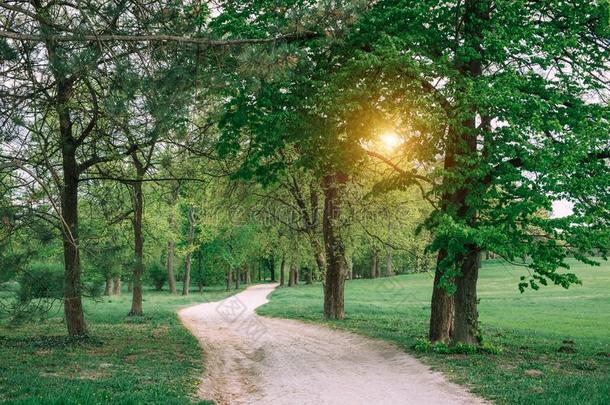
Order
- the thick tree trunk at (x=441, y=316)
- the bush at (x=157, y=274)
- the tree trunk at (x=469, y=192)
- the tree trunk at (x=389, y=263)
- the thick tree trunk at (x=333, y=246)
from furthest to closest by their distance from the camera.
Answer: the bush at (x=157, y=274), the tree trunk at (x=389, y=263), the thick tree trunk at (x=333, y=246), the thick tree trunk at (x=441, y=316), the tree trunk at (x=469, y=192)

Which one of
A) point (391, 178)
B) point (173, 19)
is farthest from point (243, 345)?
point (173, 19)

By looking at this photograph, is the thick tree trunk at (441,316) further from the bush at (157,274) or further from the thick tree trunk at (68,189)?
the bush at (157,274)

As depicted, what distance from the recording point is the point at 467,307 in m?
14.7

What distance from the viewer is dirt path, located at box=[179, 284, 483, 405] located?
10.3 meters

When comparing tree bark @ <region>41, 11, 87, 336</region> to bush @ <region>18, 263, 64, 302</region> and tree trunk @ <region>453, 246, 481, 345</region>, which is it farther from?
tree trunk @ <region>453, 246, 481, 345</region>

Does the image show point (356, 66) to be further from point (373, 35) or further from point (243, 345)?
point (243, 345)

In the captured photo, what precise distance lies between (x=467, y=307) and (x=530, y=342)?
4.46 metres

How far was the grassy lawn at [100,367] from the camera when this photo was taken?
Answer: 8.68 metres

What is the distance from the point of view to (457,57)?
1336 cm

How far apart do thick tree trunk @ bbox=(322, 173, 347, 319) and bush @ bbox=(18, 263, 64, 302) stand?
12.3m

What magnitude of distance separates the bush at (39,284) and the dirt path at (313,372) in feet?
12.2

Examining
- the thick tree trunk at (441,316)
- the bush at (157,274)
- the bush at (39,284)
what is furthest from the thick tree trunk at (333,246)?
the bush at (157,274)

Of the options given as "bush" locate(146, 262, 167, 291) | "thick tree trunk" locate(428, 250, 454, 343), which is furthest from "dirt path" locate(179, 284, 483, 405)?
"bush" locate(146, 262, 167, 291)

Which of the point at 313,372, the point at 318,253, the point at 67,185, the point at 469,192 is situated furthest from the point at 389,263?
the point at 67,185
